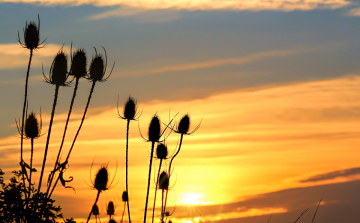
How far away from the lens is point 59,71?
1073 cm

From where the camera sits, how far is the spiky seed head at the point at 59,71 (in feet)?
35.1

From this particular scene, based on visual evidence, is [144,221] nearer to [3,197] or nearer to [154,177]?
[154,177]

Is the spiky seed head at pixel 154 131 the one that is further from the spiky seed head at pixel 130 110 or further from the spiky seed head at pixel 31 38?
the spiky seed head at pixel 31 38

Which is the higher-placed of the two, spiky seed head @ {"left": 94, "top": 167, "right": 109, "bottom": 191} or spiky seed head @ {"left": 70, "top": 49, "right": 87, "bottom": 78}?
spiky seed head @ {"left": 70, "top": 49, "right": 87, "bottom": 78}

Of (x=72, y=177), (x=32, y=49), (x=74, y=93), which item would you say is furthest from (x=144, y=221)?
(x=32, y=49)

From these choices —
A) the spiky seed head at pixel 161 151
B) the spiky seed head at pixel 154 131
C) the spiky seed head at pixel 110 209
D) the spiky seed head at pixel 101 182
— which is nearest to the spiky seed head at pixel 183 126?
the spiky seed head at pixel 161 151

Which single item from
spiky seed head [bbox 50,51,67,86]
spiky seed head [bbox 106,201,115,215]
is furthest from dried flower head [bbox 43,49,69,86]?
spiky seed head [bbox 106,201,115,215]

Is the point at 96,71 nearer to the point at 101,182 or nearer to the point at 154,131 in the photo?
the point at 101,182

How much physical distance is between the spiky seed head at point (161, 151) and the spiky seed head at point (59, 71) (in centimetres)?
516

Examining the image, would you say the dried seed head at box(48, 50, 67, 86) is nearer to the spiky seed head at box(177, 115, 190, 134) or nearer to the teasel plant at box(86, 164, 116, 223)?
the teasel plant at box(86, 164, 116, 223)

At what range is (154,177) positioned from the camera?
558 inches

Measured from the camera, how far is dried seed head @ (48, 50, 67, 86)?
422 inches

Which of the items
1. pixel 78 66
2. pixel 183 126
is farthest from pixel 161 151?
pixel 78 66

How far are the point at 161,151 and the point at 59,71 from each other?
17.3ft
